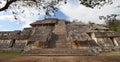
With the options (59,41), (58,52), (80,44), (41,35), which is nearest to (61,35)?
(59,41)

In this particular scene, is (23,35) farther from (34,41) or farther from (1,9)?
(1,9)

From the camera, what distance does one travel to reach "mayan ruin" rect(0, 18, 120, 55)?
22.1 metres

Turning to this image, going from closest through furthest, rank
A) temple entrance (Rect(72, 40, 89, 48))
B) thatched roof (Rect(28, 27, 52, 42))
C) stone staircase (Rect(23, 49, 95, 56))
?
stone staircase (Rect(23, 49, 95, 56)), temple entrance (Rect(72, 40, 89, 48)), thatched roof (Rect(28, 27, 52, 42))

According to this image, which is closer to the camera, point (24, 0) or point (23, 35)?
point (24, 0)

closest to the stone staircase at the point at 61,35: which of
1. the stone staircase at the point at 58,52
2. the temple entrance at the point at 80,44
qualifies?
the temple entrance at the point at 80,44

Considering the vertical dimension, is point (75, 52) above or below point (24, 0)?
below

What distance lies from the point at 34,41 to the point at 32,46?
1.79 feet

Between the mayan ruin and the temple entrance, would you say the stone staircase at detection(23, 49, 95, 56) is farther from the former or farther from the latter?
the temple entrance

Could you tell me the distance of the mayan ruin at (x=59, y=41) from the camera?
22109mm

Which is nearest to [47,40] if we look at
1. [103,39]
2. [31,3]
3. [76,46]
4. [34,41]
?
[34,41]

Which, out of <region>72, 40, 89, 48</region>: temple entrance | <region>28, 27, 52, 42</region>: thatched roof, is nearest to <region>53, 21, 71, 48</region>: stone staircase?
<region>72, 40, 89, 48</region>: temple entrance

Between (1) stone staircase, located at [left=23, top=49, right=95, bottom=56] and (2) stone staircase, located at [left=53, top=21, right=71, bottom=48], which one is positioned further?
(2) stone staircase, located at [left=53, top=21, right=71, bottom=48]

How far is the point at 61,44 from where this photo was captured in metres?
24.7

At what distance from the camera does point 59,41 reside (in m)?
25.6
